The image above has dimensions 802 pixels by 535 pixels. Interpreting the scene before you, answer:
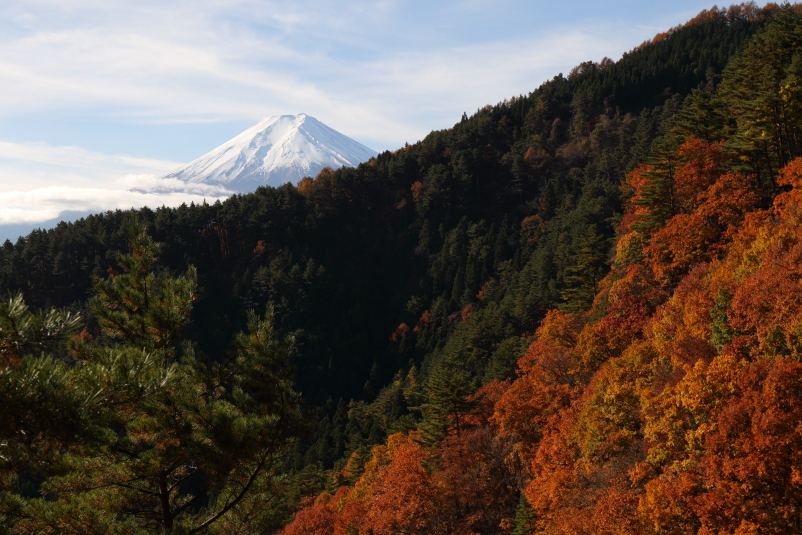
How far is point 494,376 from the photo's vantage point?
152 ft

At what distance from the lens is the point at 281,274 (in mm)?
→ 94562

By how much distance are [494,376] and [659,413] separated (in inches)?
1098

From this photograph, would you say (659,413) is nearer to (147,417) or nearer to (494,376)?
(147,417)

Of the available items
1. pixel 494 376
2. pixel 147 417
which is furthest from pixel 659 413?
pixel 494 376

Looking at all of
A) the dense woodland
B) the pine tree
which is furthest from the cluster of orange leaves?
the pine tree

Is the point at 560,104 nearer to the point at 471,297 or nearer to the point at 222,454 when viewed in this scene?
the point at 471,297

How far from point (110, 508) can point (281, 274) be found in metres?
86.8

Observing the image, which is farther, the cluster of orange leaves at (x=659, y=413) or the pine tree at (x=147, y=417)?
the cluster of orange leaves at (x=659, y=413)

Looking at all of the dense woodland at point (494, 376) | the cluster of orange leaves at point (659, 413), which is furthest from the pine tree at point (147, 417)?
the cluster of orange leaves at point (659, 413)

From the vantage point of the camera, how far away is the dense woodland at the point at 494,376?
8.99 m

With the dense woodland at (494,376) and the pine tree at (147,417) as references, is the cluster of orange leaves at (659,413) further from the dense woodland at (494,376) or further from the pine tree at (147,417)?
the pine tree at (147,417)

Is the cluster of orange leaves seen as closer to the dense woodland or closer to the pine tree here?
the dense woodland

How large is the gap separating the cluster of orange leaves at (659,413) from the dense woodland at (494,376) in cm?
12

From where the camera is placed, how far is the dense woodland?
899cm
